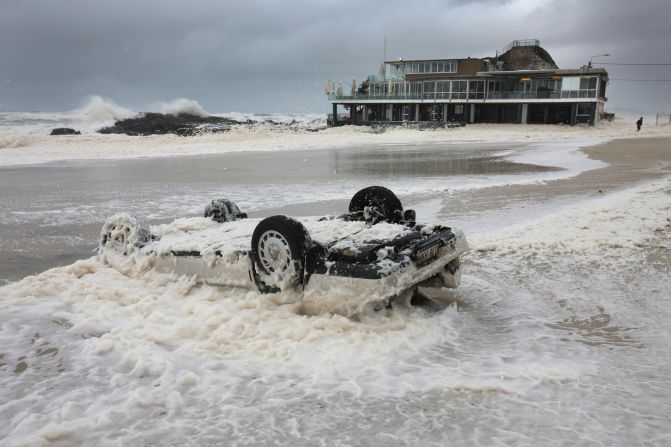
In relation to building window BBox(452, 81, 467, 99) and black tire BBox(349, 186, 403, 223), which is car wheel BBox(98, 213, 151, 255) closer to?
black tire BBox(349, 186, 403, 223)

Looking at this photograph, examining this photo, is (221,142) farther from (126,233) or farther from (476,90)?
(126,233)

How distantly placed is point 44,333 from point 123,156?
26262 mm

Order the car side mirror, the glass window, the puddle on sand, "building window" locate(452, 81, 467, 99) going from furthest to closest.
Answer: "building window" locate(452, 81, 467, 99), the glass window, the car side mirror, the puddle on sand

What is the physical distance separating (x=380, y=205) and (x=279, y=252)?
5.71 ft

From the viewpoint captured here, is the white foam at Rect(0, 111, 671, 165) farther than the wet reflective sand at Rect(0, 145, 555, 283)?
Yes

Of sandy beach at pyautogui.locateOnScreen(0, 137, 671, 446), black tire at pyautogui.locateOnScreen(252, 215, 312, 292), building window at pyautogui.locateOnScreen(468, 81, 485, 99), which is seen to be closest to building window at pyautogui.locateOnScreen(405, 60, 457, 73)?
building window at pyautogui.locateOnScreen(468, 81, 485, 99)

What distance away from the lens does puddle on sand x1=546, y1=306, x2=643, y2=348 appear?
14.1 feet

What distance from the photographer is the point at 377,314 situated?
455 cm

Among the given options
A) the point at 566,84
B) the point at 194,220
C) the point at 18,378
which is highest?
the point at 566,84

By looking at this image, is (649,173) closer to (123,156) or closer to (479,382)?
(479,382)

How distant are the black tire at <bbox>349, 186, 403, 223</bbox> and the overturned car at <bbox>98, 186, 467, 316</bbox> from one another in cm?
1

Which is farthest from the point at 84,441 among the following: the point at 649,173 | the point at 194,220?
the point at 649,173

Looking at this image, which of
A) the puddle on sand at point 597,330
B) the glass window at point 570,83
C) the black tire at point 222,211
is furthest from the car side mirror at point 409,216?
the glass window at point 570,83

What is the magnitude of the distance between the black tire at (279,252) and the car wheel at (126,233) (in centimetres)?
176
